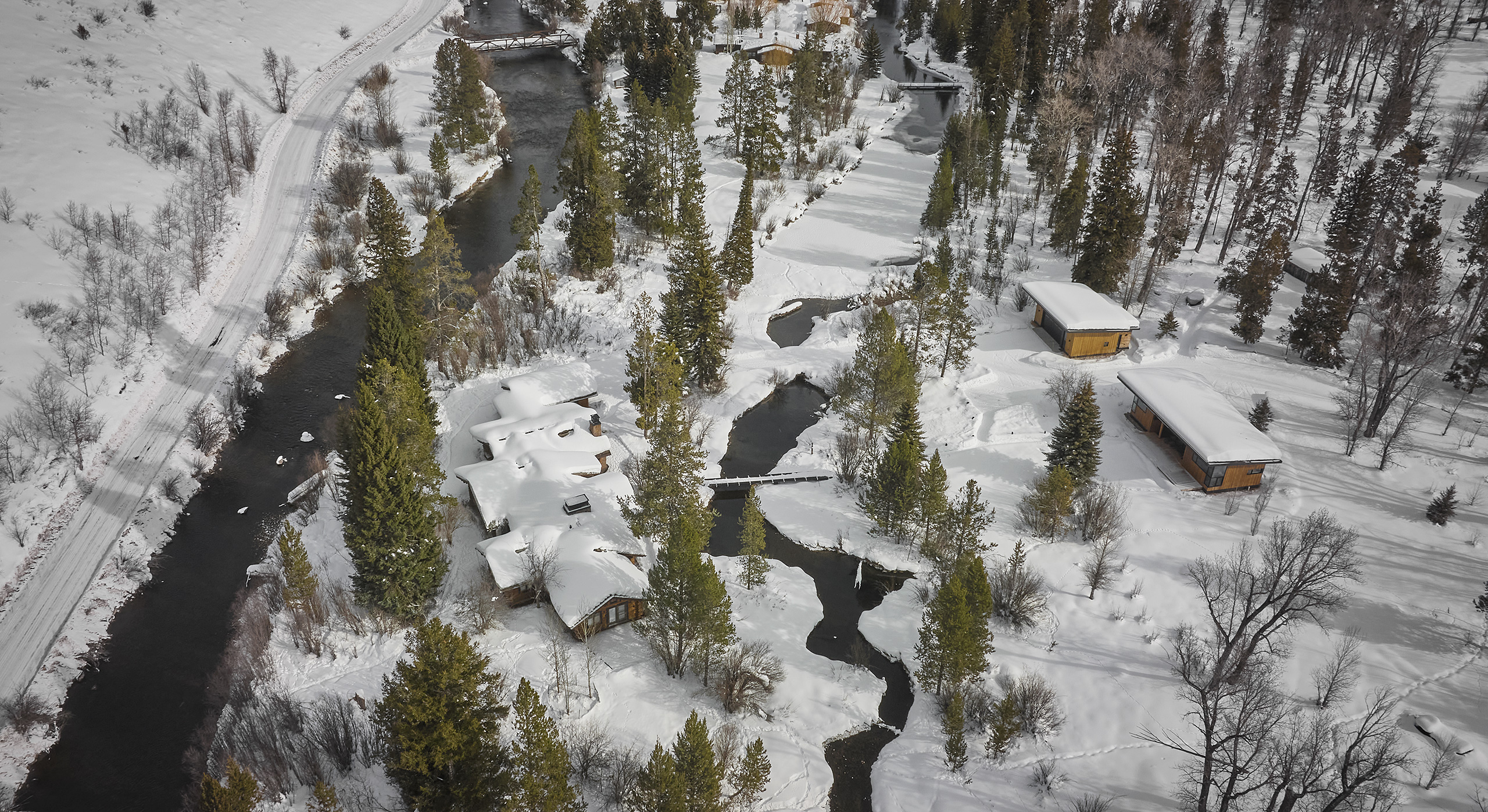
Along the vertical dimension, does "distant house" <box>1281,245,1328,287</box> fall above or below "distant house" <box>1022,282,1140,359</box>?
above

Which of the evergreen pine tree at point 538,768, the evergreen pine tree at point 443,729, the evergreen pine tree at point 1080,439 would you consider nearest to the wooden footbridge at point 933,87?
the evergreen pine tree at point 1080,439

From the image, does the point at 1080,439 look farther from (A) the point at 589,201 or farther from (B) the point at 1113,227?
(A) the point at 589,201

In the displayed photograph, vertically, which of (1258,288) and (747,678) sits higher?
(1258,288)

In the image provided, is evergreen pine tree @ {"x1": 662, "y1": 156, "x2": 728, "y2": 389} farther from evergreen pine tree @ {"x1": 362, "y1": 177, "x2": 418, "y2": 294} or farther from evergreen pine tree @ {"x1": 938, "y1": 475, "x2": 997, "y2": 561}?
evergreen pine tree @ {"x1": 938, "y1": 475, "x2": 997, "y2": 561}

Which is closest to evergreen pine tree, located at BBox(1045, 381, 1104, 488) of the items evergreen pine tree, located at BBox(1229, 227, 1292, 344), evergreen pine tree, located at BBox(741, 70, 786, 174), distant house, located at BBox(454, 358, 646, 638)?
evergreen pine tree, located at BBox(1229, 227, 1292, 344)

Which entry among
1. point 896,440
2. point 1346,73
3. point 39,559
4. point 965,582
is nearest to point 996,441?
point 896,440

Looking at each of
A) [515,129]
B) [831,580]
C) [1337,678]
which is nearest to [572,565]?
[831,580]
